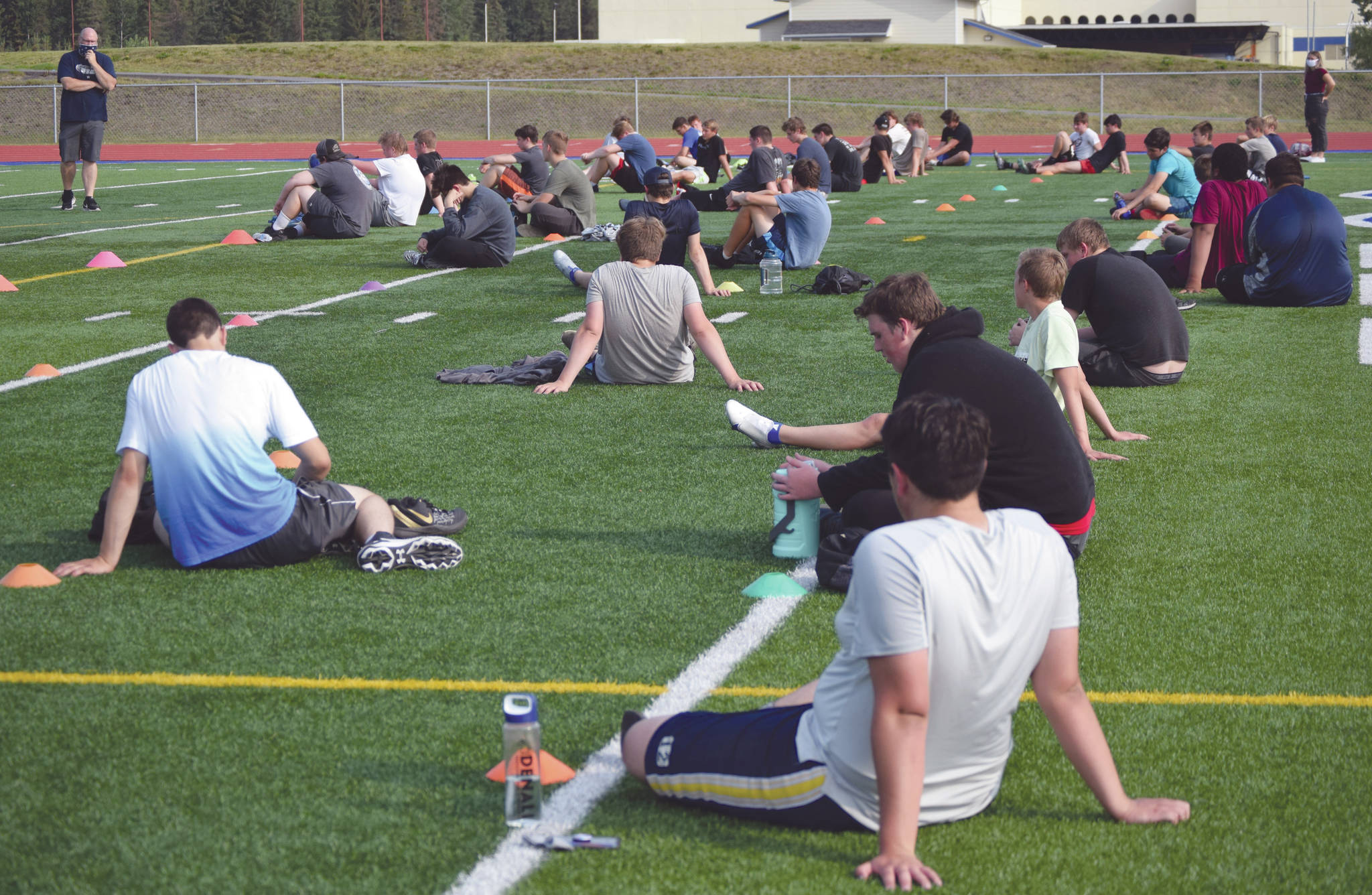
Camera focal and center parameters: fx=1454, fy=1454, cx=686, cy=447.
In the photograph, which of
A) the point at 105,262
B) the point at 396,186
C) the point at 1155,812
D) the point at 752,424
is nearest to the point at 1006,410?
the point at 1155,812

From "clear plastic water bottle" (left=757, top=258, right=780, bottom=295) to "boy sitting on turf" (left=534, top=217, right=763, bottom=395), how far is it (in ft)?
13.9

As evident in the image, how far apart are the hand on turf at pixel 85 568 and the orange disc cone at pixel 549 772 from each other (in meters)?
2.50

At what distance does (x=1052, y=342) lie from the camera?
24.3 ft

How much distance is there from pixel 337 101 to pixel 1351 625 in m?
51.8

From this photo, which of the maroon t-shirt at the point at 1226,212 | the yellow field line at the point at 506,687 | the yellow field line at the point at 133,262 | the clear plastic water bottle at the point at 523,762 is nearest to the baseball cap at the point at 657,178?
the maroon t-shirt at the point at 1226,212

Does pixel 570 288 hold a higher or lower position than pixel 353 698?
higher

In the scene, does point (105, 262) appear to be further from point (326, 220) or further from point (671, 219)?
point (671, 219)

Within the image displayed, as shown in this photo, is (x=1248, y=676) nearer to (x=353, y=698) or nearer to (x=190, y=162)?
(x=353, y=698)

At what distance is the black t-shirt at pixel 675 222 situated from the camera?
43.1 feet

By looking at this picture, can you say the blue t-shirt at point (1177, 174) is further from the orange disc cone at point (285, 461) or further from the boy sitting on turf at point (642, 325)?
the orange disc cone at point (285, 461)

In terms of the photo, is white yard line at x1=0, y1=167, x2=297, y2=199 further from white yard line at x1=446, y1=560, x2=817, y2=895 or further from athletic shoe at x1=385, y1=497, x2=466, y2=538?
white yard line at x1=446, y1=560, x2=817, y2=895

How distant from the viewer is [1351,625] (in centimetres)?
541

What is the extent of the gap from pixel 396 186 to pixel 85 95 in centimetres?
499

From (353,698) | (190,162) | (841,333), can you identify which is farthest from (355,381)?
(190,162)
